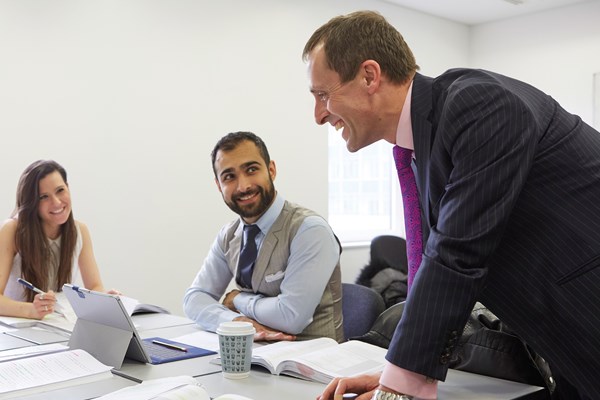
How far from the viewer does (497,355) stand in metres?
1.57

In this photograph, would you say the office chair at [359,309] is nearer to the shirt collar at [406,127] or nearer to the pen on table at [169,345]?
the pen on table at [169,345]

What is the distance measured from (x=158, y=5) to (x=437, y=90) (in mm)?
3596

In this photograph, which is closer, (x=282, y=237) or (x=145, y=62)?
(x=282, y=237)

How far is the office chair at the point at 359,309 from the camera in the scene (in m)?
2.51

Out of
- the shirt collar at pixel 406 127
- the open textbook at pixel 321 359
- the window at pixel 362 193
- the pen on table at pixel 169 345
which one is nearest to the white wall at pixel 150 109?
the window at pixel 362 193

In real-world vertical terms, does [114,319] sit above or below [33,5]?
below

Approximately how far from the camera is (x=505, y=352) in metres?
1.56

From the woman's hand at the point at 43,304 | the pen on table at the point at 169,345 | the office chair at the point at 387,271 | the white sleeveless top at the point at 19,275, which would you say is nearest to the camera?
the pen on table at the point at 169,345

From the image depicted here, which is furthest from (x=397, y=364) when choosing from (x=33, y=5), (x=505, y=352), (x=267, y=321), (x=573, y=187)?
(x=33, y=5)

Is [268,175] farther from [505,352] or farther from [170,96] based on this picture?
[170,96]

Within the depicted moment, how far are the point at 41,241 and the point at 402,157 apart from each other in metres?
1.97

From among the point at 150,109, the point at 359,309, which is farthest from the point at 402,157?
the point at 150,109

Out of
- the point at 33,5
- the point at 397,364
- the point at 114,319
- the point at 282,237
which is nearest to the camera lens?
the point at 397,364

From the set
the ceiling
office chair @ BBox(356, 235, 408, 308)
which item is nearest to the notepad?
office chair @ BBox(356, 235, 408, 308)
